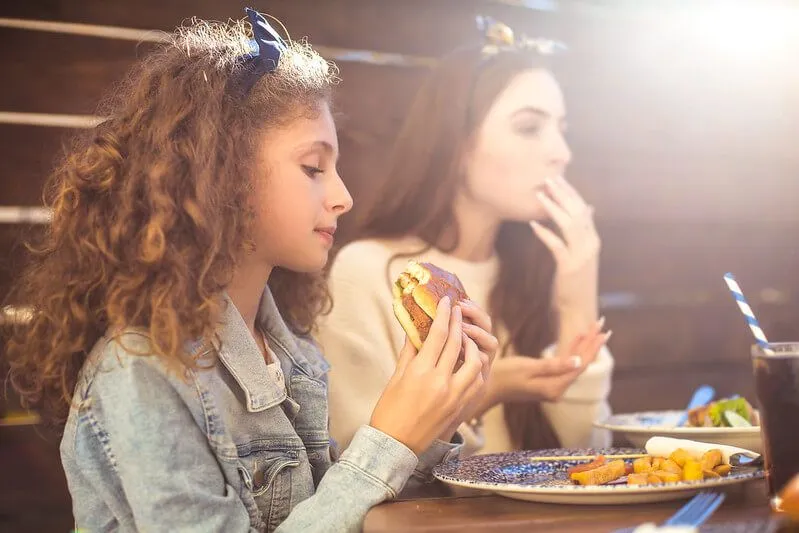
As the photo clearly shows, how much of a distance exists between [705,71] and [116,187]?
5.81ft

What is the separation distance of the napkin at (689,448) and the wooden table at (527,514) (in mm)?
62

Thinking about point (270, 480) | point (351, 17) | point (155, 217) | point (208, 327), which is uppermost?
point (351, 17)

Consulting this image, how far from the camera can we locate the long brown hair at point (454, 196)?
2.07 m

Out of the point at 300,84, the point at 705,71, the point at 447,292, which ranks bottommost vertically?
the point at 447,292

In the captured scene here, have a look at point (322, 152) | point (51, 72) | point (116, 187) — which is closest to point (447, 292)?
point (322, 152)

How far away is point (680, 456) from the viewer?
1.31 m

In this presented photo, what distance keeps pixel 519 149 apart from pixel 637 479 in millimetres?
1104

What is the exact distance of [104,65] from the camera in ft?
6.26

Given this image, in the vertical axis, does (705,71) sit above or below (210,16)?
above

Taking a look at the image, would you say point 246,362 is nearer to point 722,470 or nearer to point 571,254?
point 722,470

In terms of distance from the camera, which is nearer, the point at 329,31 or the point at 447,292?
the point at 447,292

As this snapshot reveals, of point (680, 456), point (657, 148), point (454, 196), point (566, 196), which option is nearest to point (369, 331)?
point (454, 196)

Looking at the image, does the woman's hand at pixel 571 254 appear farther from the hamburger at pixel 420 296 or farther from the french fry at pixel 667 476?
the french fry at pixel 667 476

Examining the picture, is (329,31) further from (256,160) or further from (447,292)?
(447,292)
